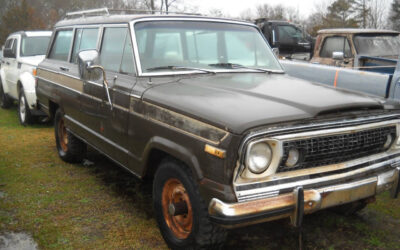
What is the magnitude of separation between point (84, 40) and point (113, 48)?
3.19 ft

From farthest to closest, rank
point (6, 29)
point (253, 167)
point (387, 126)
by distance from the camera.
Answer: point (6, 29), point (387, 126), point (253, 167)

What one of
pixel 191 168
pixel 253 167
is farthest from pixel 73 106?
pixel 253 167

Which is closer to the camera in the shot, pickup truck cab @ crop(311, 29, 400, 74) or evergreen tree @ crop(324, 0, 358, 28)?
pickup truck cab @ crop(311, 29, 400, 74)

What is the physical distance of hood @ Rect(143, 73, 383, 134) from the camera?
8.48 feet

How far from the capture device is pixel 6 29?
29516 mm

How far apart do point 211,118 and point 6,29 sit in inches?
1226

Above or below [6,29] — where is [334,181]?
below

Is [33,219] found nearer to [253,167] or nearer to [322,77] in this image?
[253,167]

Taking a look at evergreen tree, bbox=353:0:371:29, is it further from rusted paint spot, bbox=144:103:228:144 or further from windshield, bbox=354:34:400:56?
rusted paint spot, bbox=144:103:228:144

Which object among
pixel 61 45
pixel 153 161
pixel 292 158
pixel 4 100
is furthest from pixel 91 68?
pixel 4 100

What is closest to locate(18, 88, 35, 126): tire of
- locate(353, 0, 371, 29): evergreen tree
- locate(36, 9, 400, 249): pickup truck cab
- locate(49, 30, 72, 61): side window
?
locate(49, 30, 72, 61): side window

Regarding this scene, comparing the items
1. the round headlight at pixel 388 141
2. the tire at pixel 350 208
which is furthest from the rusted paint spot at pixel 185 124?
the tire at pixel 350 208

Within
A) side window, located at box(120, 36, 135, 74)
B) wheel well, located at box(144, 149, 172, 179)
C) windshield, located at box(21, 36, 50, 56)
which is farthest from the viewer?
windshield, located at box(21, 36, 50, 56)

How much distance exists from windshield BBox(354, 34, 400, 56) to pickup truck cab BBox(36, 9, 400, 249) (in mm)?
4021
